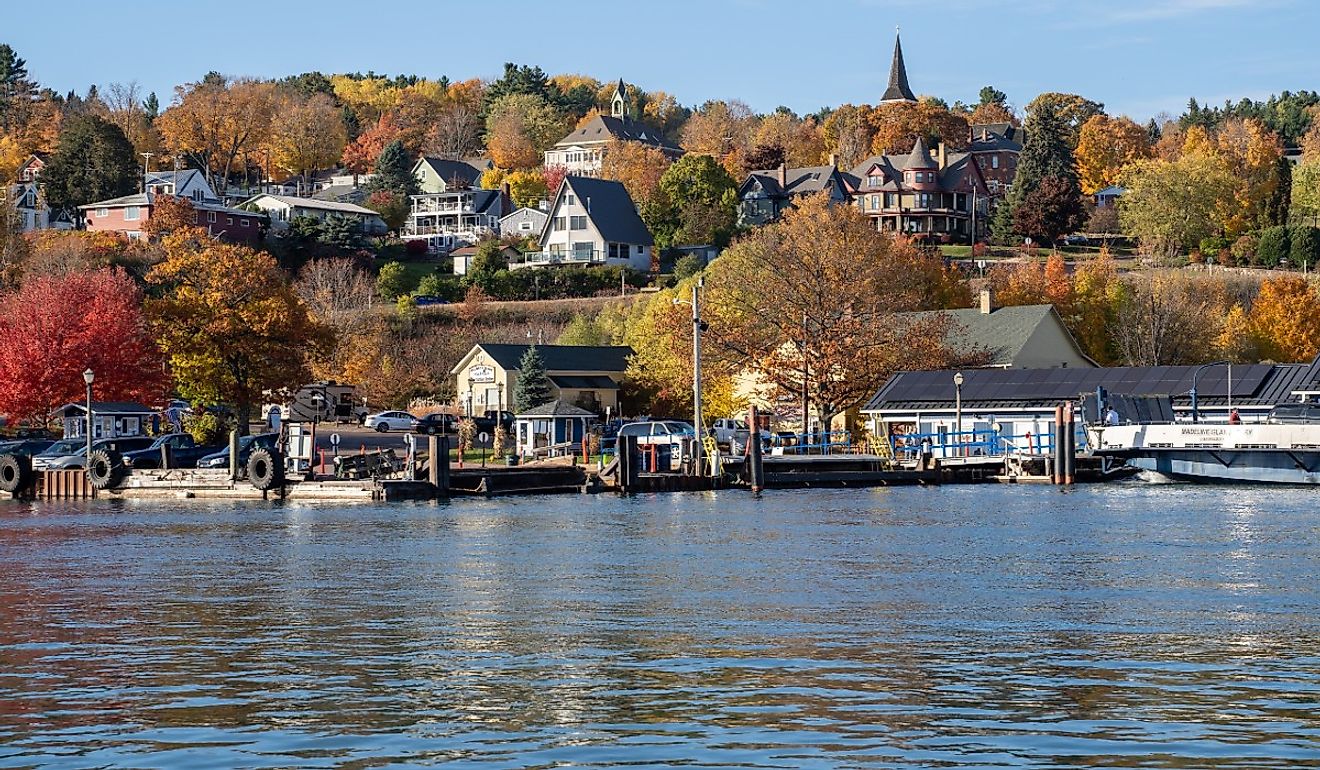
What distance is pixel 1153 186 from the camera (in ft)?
438

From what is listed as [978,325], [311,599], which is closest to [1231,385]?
Answer: [978,325]

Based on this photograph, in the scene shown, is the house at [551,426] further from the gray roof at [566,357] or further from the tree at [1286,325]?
the tree at [1286,325]

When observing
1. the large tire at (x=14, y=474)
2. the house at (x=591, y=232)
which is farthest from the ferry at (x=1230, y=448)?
the house at (x=591, y=232)

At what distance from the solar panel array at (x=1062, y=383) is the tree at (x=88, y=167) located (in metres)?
84.5

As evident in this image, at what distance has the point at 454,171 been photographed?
16950 centimetres

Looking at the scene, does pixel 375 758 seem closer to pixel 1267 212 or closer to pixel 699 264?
pixel 699 264

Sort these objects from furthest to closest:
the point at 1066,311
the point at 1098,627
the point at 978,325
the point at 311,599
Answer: the point at 1066,311
the point at 978,325
the point at 311,599
the point at 1098,627

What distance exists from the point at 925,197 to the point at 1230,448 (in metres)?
90.1

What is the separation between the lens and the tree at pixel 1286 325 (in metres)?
98.6

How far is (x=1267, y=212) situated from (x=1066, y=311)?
128 feet

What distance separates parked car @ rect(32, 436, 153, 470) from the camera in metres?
66.6

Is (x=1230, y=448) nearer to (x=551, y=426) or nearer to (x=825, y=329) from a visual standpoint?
(x=825, y=329)

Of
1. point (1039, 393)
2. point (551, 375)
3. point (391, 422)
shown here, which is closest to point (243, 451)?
point (391, 422)

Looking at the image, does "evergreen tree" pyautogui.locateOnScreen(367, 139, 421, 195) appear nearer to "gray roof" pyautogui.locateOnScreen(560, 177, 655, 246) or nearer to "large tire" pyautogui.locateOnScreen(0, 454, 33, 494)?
"gray roof" pyautogui.locateOnScreen(560, 177, 655, 246)
